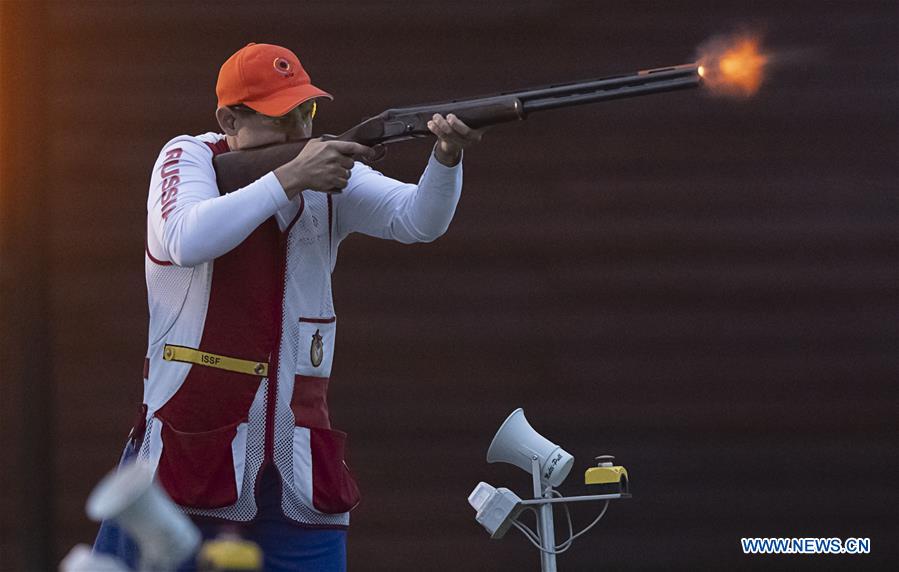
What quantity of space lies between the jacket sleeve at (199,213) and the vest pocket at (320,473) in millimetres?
450

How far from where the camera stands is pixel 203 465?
2625 mm

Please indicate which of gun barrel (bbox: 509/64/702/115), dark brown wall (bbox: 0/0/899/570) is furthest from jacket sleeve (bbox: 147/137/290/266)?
dark brown wall (bbox: 0/0/899/570)

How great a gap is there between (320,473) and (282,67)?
901mm

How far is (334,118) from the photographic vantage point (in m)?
4.68

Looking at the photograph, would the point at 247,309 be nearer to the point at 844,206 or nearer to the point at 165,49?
the point at 165,49

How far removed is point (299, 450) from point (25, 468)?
2.34 m

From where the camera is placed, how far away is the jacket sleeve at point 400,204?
2.80 meters

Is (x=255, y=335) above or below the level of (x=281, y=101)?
below

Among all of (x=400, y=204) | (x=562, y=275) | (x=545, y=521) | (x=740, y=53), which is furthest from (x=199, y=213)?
(x=740, y=53)

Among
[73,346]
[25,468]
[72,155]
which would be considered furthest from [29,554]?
[72,155]

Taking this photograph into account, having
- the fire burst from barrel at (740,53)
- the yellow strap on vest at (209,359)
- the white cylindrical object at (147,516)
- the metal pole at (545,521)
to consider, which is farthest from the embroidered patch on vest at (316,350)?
the fire burst from barrel at (740,53)

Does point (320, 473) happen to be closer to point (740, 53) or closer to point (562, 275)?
point (562, 275)

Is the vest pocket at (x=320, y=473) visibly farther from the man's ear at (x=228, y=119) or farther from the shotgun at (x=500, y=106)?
the man's ear at (x=228, y=119)

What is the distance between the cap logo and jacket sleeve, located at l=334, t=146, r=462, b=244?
0.28 metres
